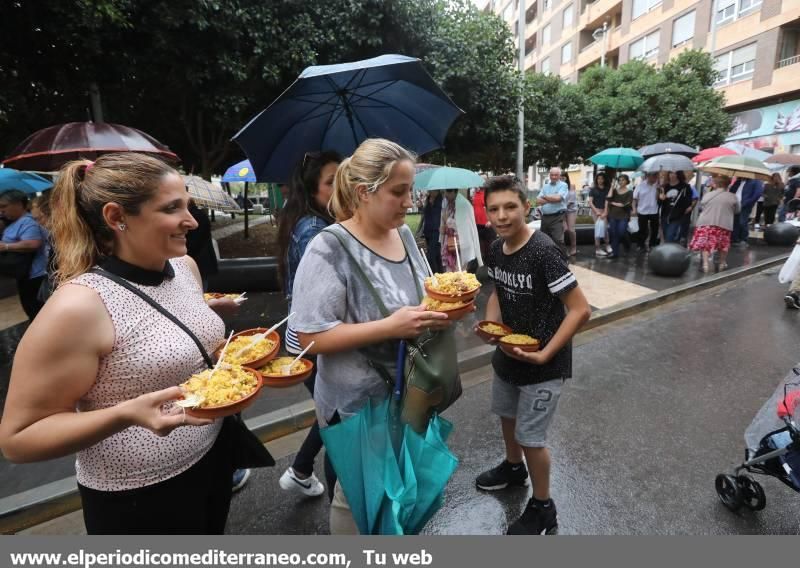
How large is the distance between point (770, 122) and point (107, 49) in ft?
90.2

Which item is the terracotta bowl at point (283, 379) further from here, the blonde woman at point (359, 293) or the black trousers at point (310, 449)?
the black trousers at point (310, 449)

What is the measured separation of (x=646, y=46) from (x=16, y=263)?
33.6 metres

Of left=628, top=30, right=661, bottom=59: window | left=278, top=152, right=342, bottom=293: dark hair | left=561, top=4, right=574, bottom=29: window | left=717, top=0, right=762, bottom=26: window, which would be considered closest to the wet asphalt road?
left=278, top=152, right=342, bottom=293: dark hair

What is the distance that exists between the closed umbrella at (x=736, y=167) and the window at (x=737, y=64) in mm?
17041

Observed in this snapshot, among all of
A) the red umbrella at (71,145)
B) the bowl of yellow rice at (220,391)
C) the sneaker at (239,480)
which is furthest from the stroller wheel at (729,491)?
the red umbrella at (71,145)

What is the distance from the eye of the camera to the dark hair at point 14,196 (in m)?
4.66

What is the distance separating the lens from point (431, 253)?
8508 mm

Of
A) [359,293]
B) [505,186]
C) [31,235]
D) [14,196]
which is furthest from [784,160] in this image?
[14,196]

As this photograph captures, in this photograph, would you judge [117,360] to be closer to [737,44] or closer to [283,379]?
[283,379]

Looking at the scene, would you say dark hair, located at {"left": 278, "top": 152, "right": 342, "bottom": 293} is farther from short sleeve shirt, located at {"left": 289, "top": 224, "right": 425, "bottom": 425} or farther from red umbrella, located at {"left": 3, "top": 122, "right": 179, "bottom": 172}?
red umbrella, located at {"left": 3, "top": 122, "right": 179, "bottom": 172}

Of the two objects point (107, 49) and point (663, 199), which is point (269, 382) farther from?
point (663, 199)

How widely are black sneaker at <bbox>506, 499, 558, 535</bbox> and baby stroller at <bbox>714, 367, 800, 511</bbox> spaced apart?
1.19 metres

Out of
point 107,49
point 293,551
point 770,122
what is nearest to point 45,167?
point 107,49

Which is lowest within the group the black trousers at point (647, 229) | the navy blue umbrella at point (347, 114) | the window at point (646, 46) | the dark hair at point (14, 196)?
the black trousers at point (647, 229)
